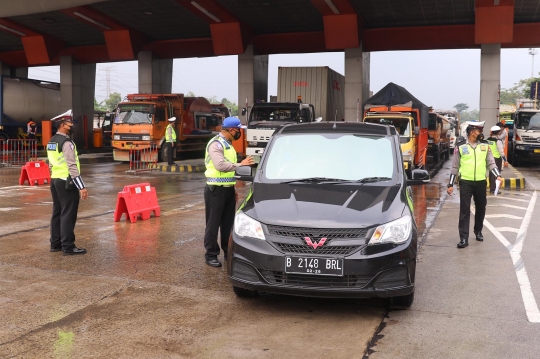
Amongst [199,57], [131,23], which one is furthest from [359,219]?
[199,57]

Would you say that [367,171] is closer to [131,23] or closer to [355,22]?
[355,22]

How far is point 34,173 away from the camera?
17422 millimetres

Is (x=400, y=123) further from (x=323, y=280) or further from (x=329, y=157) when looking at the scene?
(x=323, y=280)

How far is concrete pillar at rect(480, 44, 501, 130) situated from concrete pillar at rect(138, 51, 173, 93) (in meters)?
17.2

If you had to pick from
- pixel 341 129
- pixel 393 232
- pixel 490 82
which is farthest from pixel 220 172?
pixel 490 82

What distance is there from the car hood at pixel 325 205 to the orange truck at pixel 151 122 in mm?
19634

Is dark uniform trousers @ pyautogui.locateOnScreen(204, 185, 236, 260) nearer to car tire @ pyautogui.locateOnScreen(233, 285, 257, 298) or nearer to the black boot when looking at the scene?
car tire @ pyautogui.locateOnScreen(233, 285, 257, 298)

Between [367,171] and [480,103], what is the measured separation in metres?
21.2

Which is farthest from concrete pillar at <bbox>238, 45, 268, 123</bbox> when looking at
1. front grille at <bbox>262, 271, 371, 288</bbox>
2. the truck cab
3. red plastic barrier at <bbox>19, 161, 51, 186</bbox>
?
front grille at <bbox>262, 271, 371, 288</bbox>

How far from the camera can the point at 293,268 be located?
5.38m

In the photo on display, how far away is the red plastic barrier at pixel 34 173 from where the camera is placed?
17.3 metres

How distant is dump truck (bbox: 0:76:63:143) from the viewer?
3250 centimetres

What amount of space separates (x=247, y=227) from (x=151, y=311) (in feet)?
3.80

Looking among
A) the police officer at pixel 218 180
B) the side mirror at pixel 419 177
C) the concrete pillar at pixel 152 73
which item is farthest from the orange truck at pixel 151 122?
the side mirror at pixel 419 177
